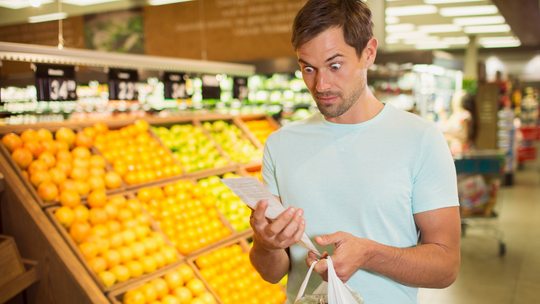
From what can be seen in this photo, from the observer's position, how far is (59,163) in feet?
8.64

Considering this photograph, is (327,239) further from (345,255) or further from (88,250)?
(88,250)

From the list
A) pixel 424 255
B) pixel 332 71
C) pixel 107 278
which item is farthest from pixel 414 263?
pixel 107 278

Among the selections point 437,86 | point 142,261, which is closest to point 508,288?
point 142,261

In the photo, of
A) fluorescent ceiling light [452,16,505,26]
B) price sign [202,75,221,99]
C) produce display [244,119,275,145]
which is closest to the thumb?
produce display [244,119,275,145]

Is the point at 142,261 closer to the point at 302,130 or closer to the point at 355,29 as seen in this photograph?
the point at 302,130

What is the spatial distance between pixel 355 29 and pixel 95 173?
2.20 metres

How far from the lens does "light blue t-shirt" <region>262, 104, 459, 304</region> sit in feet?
4.01

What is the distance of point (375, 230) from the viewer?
1250 mm

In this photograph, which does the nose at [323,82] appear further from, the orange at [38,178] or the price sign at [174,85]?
the price sign at [174,85]

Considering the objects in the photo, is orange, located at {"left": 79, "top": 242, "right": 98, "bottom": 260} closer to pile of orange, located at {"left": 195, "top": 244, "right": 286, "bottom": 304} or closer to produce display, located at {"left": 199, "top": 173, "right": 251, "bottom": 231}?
pile of orange, located at {"left": 195, "top": 244, "right": 286, "bottom": 304}

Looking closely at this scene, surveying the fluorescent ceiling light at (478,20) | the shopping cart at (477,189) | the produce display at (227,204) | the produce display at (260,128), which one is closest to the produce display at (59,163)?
the produce display at (227,204)

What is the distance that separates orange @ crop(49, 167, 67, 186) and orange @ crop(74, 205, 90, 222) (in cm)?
23

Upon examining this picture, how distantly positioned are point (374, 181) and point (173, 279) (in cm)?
179

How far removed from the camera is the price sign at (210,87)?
5297mm
